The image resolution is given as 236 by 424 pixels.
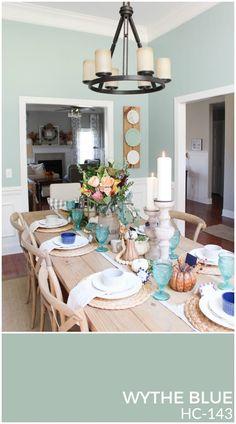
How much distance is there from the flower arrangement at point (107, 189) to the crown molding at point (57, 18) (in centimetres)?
280

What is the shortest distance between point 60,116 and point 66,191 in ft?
24.6

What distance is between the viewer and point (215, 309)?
46.9 inches

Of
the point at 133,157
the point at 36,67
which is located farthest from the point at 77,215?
the point at 133,157

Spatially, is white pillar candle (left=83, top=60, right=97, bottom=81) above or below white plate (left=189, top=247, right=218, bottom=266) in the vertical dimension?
above

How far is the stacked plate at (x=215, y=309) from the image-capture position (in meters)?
1.12

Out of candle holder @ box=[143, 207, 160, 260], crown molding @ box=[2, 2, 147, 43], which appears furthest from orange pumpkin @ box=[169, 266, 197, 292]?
crown molding @ box=[2, 2, 147, 43]

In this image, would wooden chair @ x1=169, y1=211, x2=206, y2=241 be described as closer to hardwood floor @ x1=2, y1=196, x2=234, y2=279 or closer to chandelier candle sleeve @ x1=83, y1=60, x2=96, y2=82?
chandelier candle sleeve @ x1=83, y1=60, x2=96, y2=82

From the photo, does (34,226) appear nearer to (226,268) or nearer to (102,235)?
(102,235)

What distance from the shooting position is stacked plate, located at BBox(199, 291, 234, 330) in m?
1.12

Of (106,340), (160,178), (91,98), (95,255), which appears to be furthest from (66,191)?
(106,340)

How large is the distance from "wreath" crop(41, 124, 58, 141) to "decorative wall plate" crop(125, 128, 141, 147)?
6.16 m

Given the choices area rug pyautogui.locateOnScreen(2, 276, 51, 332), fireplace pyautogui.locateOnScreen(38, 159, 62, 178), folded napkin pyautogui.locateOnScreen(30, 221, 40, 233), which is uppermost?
fireplace pyautogui.locateOnScreen(38, 159, 62, 178)

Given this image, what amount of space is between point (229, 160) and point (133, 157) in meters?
2.18

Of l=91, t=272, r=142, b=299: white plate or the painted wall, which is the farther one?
the painted wall
